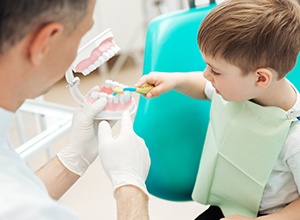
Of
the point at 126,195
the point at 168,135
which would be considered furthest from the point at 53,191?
the point at 168,135

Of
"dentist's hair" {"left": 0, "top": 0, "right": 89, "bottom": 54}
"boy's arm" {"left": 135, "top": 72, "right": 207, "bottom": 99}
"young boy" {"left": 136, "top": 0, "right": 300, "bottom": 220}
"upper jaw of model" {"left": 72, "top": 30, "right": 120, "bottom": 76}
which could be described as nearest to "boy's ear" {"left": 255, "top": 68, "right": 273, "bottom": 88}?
"young boy" {"left": 136, "top": 0, "right": 300, "bottom": 220}

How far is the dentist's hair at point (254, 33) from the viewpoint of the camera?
3.36 ft

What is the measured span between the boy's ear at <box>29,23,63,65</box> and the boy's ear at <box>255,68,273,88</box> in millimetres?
493

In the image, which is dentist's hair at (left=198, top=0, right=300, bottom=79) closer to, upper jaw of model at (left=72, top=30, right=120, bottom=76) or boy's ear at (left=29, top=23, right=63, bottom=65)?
upper jaw of model at (left=72, top=30, right=120, bottom=76)

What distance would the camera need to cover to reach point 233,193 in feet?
4.05

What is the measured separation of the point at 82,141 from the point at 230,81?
0.40 metres

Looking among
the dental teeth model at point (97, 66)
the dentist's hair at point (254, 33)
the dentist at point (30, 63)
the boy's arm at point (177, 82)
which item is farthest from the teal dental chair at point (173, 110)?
the dentist at point (30, 63)

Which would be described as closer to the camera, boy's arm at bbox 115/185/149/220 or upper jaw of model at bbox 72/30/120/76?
boy's arm at bbox 115/185/149/220

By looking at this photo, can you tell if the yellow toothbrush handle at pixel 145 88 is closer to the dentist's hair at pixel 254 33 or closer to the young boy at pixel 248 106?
the young boy at pixel 248 106

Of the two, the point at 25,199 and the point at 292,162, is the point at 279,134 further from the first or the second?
the point at 25,199

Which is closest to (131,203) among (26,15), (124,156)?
(124,156)

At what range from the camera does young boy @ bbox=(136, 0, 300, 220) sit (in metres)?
1.04

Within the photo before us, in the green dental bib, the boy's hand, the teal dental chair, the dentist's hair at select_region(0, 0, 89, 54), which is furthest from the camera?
the teal dental chair

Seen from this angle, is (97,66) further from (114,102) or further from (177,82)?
(177,82)
